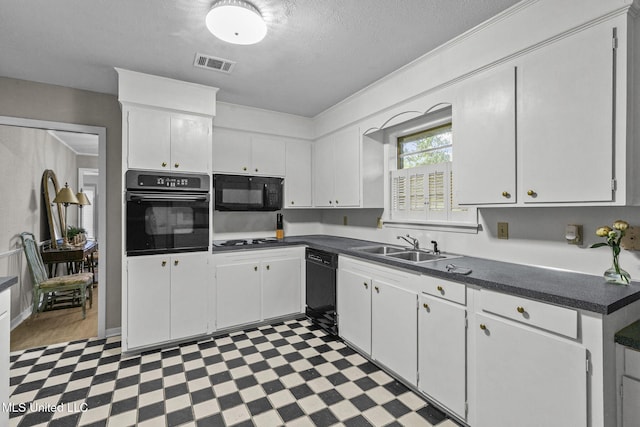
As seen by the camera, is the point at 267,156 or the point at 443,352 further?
the point at 267,156

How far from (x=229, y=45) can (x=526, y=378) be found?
282 cm

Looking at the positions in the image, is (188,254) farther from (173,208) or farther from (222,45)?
(222,45)

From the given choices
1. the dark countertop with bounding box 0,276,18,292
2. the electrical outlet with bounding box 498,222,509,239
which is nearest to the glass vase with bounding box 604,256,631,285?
the electrical outlet with bounding box 498,222,509,239

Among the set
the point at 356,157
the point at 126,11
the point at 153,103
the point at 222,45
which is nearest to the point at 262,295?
the point at 356,157

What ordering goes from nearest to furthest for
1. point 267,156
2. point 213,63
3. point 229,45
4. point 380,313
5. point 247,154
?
1. point 229,45
2. point 380,313
3. point 213,63
4. point 247,154
5. point 267,156

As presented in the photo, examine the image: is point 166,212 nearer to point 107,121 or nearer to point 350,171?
point 107,121

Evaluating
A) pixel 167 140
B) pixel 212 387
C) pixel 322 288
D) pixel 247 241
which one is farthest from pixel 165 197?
pixel 322 288

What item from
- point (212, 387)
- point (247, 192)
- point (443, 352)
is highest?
point (247, 192)

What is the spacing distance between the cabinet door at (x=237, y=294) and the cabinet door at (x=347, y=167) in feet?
4.02

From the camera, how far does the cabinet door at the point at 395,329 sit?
7.06ft

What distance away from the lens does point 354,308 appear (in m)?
2.76

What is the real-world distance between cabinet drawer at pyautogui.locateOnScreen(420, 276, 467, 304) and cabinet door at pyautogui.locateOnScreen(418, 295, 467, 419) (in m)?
0.04

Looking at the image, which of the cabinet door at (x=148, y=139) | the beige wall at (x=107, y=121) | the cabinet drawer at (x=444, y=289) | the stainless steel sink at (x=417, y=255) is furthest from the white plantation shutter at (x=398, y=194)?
the beige wall at (x=107, y=121)

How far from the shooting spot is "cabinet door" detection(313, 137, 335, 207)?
377 centimetres
